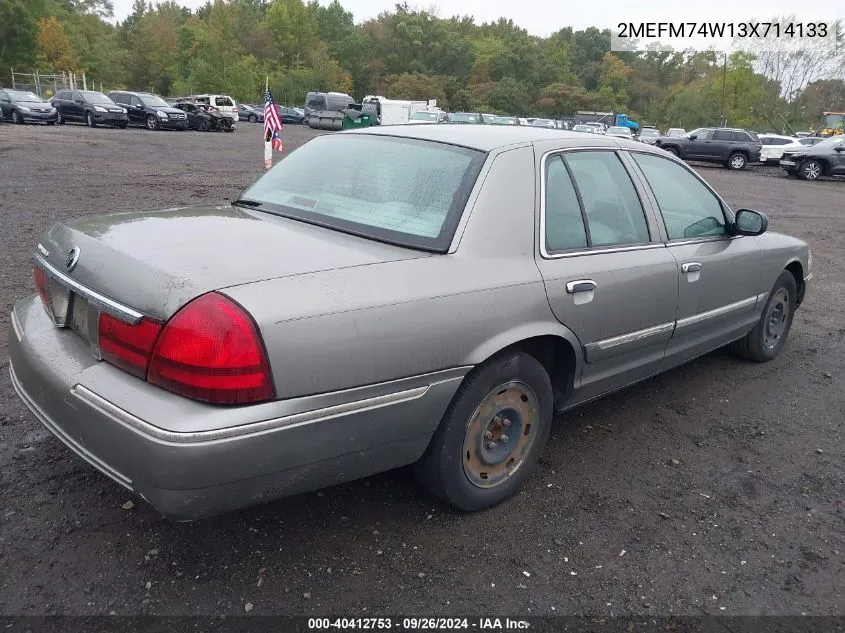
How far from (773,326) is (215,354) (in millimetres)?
4338

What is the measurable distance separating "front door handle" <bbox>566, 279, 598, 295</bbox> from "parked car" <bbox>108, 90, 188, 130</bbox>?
31928 mm

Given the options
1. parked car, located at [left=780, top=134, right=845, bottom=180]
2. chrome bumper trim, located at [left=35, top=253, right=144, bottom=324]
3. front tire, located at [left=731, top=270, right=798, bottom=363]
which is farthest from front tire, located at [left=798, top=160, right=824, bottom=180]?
chrome bumper trim, located at [left=35, top=253, right=144, bottom=324]

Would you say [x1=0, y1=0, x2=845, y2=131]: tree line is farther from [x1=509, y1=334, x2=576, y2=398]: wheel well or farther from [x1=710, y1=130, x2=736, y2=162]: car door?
[x1=509, y1=334, x2=576, y2=398]: wheel well

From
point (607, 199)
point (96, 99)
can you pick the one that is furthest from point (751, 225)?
point (96, 99)

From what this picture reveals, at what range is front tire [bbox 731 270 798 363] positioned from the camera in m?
4.82

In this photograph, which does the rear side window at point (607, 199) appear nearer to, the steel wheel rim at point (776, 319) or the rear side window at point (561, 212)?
the rear side window at point (561, 212)

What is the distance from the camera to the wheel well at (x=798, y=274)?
16.2 ft

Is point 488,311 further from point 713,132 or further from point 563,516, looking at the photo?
point 713,132

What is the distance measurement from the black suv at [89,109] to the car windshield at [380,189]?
29833 mm

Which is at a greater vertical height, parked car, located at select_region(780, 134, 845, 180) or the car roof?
the car roof

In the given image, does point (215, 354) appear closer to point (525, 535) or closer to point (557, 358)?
point (525, 535)

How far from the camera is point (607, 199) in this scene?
11.4 feet

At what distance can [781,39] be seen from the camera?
55.8 m

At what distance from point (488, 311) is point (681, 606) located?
128 cm
